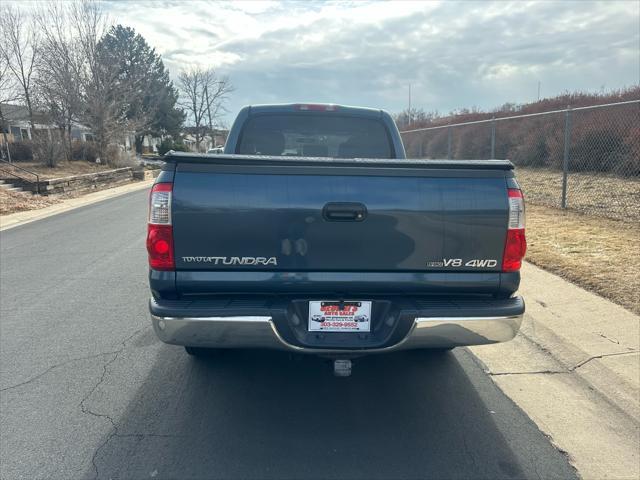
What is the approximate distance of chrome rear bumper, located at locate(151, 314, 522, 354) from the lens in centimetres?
259

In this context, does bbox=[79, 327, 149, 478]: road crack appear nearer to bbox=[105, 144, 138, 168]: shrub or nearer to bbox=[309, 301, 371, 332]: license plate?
bbox=[309, 301, 371, 332]: license plate

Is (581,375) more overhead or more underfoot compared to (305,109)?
more underfoot

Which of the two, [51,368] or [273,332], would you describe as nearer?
[273,332]

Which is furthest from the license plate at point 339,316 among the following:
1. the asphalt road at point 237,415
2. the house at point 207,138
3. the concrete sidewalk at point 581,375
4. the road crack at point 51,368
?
the house at point 207,138

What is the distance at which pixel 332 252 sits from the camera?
2.67 meters

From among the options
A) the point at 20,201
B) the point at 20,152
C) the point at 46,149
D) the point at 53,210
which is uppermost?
the point at 46,149

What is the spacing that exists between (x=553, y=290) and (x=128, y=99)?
31.9 m

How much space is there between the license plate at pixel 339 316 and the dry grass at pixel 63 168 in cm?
1938

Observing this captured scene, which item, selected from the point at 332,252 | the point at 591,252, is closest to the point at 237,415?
the point at 332,252

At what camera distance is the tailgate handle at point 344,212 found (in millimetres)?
2619

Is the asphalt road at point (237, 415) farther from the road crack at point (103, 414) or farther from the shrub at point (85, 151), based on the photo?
the shrub at point (85, 151)

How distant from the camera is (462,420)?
3.02 m

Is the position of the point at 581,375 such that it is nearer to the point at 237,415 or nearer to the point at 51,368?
the point at 237,415

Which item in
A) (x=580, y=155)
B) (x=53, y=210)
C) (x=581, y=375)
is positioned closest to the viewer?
(x=581, y=375)
